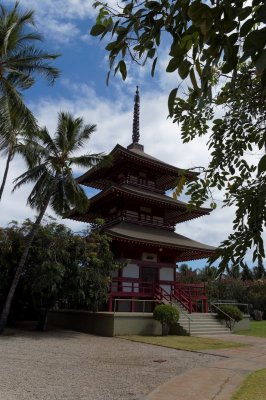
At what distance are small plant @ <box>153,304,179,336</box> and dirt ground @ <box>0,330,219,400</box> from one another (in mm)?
3312

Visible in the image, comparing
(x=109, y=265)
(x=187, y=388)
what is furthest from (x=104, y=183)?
(x=187, y=388)

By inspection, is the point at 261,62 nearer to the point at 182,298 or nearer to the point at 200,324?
the point at 200,324

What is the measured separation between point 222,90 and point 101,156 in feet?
54.0

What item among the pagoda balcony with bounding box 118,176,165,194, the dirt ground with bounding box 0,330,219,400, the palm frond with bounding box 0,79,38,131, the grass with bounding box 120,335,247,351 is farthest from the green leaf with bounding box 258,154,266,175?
the pagoda balcony with bounding box 118,176,165,194

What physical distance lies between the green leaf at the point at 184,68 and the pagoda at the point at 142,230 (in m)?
19.1

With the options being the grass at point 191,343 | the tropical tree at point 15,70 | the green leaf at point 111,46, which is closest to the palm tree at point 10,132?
the tropical tree at point 15,70

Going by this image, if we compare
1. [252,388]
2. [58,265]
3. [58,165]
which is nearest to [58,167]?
[58,165]

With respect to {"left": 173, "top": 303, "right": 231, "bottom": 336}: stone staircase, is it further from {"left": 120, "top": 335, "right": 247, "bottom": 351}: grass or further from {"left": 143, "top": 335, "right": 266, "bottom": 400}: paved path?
{"left": 143, "top": 335, "right": 266, "bottom": 400}: paved path

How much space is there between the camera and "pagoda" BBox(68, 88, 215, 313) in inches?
885

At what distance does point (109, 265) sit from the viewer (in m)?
20.2

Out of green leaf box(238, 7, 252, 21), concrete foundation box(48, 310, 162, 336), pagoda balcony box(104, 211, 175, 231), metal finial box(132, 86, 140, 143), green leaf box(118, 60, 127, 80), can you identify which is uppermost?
metal finial box(132, 86, 140, 143)

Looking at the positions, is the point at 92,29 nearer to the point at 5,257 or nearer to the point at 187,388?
the point at 187,388

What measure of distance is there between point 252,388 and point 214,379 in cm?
121

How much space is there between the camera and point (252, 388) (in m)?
8.15
